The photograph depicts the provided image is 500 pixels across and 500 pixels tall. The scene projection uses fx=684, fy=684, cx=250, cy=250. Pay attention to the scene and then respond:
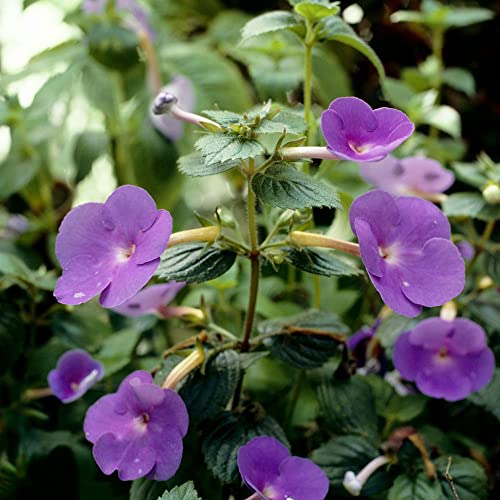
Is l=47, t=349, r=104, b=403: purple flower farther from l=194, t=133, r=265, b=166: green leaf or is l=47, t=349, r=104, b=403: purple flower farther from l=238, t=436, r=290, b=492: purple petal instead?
Answer: l=194, t=133, r=265, b=166: green leaf

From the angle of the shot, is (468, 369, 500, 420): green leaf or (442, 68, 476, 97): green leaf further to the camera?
(442, 68, 476, 97): green leaf

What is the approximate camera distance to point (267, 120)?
0.63 m

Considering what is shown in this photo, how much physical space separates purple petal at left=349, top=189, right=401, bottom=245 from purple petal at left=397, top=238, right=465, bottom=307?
3 cm

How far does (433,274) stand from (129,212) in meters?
0.29

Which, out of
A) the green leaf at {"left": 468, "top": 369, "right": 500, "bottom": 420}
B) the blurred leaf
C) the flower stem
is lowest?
the green leaf at {"left": 468, "top": 369, "right": 500, "bottom": 420}

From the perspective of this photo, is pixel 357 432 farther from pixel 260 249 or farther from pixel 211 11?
pixel 211 11

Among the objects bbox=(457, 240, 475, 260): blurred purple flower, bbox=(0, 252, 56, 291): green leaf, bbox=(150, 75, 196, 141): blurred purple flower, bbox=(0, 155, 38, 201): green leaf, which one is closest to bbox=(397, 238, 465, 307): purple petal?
bbox=(457, 240, 475, 260): blurred purple flower

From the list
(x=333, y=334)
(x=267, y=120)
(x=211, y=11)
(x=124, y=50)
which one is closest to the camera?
(x=267, y=120)

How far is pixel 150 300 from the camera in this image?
811 mm

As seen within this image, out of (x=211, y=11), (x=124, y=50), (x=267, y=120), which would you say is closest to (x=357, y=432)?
(x=267, y=120)

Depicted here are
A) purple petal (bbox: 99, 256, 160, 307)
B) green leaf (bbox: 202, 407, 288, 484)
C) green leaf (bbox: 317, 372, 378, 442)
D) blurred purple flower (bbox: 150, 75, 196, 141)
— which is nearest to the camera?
purple petal (bbox: 99, 256, 160, 307)

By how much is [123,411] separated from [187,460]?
0.13 metres

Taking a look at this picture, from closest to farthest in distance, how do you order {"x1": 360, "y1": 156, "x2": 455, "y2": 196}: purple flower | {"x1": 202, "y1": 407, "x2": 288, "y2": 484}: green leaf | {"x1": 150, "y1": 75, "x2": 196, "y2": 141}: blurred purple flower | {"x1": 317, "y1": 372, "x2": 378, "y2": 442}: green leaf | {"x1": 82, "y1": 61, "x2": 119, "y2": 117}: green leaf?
{"x1": 202, "y1": 407, "x2": 288, "y2": 484}: green leaf
{"x1": 317, "y1": 372, "x2": 378, "y2": 442}: green leaf
{"x1": 360, "y1": 156, "x2": 455, "y2": 196}: purple flower
{"x1": 150, "y1": 75, "x2": 196, "y2": 141}: blurred purple flower
{"x1": 82, "y1": 61, "x2": 119, "y2": 117}: green leaf

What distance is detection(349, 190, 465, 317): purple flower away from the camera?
1.98ft
